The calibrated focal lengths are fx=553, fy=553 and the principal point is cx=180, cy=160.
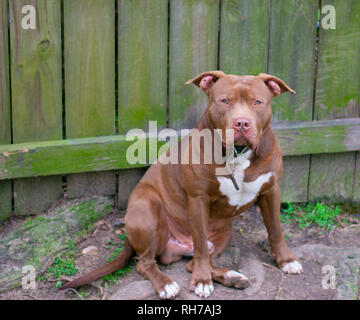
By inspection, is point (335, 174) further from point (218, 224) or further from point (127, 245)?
point (127, 245)

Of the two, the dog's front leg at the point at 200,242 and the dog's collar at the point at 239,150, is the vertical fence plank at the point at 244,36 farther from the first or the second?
the dog's front leg at the point at 200,242

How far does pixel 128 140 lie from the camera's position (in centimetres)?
435

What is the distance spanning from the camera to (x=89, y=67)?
4.21 m

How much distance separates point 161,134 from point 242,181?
0.98 meters

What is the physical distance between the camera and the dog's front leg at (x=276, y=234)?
13.0 feet

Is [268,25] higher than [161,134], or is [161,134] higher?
[268,25]

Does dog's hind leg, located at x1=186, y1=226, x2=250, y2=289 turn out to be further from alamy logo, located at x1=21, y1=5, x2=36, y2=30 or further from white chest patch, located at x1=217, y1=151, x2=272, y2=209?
alamy logo, located at x1=21, y1=5, x2=36, y2=30

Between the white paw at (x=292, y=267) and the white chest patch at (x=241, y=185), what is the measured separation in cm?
58

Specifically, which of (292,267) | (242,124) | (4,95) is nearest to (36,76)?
(4,95)

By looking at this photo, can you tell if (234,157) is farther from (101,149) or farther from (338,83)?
(338,83)

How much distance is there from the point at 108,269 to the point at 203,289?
66 centimetres

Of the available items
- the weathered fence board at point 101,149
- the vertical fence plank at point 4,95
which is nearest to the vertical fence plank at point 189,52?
the weathered fence board at point 101,149

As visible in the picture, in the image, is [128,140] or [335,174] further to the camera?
[335,174]
